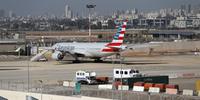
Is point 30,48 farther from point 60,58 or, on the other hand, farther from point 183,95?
point 183,95

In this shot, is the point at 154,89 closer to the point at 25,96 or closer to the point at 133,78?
the point at 133,78

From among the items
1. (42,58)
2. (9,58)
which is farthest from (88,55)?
(9,58)

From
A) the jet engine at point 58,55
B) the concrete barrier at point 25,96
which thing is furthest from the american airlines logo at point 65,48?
the concrete barrier at point 25,96

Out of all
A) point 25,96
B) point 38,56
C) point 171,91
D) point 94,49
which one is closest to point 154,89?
point 171,91

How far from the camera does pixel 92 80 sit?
63656 mm

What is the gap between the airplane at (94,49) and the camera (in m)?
105

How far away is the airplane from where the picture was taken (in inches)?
4136

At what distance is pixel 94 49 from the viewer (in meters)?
109

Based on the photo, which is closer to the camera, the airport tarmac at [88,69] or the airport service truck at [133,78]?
the airport service truck at [133,78]

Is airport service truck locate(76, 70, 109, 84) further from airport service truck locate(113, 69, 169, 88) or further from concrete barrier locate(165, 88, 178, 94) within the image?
concrete barrier locate(165, 88, 178, 94)

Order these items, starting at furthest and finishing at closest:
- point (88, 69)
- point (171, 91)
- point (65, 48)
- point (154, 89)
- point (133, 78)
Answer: point (65, 48) < point (88, 69) < point (133, 78) < point (154, 89) < point (171, 91)

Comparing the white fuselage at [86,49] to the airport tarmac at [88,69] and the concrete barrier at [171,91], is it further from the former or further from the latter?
the concrete barrier at [171,91]

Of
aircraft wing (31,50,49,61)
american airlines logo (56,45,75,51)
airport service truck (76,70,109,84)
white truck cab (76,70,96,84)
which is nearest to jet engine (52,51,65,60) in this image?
american airlines logo (56,45,75,51)

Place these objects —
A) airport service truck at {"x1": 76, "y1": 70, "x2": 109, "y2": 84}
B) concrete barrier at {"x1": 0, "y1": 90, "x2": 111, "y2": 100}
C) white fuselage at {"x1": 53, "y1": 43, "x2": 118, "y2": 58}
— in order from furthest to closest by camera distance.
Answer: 1. white fuselage at {"x1": 53, "y1": 43, "x2": 118, "y2": 58}
2. airport service truck at {"x1": 76, "y1": 70, "x2": 109, "y2": 84}
3. concrete barrier at {"x1": 0, "y1": 90, "x2": 111, "y2": 100}
